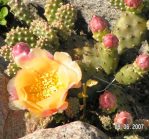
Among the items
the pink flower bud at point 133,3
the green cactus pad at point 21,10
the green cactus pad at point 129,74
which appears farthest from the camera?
the green cactus pad at point 21,10

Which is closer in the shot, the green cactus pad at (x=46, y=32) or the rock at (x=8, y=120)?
the rock at (x=8, y=120)

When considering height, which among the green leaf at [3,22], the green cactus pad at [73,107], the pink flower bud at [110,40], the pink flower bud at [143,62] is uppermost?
the pink flower bud at [110,40]

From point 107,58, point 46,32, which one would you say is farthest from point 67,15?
point 107,58

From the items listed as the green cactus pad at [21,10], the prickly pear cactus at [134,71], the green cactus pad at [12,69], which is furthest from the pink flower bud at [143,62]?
the green cactus pad at [21,10]

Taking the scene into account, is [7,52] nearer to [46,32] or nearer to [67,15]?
[46,32]

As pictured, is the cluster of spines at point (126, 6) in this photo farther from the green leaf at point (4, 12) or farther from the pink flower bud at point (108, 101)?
the green leaf at point (4, 12)

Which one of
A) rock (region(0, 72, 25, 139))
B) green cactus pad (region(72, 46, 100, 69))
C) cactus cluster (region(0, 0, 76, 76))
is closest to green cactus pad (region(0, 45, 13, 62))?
cactus cluster (region(0, 0, 76, 76))

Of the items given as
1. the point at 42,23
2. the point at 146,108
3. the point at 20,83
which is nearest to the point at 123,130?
the point at 146,108
